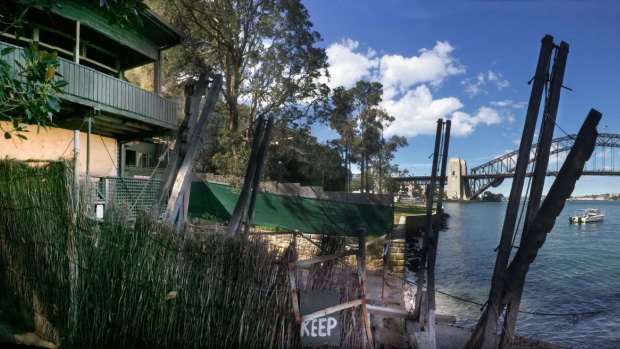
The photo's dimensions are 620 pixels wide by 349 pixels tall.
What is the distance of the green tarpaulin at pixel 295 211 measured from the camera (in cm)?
1599

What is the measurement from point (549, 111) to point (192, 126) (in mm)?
5767

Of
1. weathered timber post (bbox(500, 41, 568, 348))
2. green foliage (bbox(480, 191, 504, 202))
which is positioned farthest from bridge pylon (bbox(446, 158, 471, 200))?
weathered timber post (bbox(500, 41, 568, 348))

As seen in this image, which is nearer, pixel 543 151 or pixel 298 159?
pixel 543 151

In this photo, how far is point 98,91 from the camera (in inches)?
525

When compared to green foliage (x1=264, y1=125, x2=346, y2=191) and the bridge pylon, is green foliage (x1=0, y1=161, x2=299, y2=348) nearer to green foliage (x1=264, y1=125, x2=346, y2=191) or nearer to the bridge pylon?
green foliage (x1=264, y1=125, x2=346, y2=191)

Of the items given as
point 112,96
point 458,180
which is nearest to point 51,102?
point 112,96

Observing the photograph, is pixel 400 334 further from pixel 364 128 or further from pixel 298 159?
pixel 364 128

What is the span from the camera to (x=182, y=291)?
439 cm

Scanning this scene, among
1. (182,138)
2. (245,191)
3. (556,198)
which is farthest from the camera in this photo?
(245,191)

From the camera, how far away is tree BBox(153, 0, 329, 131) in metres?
21.4

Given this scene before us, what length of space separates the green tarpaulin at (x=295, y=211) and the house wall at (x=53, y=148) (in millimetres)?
4147

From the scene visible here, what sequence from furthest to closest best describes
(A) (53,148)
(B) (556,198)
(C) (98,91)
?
(A) (53,148) → (C) (98,91) → (B) (556,198)

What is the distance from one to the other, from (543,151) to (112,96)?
13.0 meters

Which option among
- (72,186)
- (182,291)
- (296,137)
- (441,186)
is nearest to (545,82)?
(441,186)
